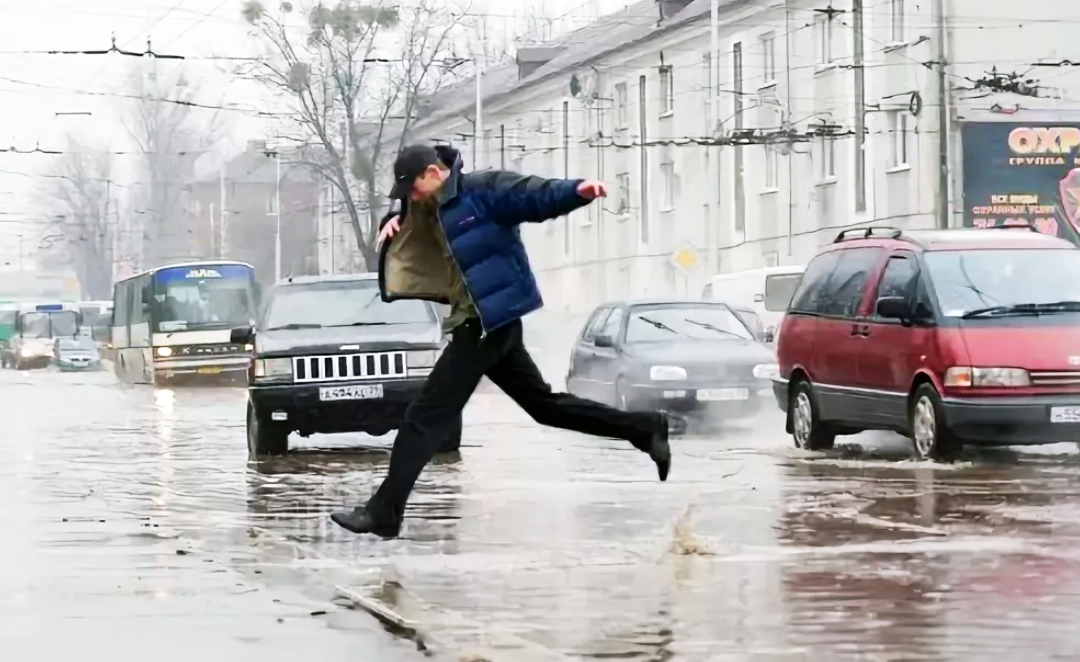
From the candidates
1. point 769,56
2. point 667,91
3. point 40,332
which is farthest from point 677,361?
point 40,332

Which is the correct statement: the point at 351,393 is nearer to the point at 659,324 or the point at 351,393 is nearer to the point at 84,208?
the point at 659,324

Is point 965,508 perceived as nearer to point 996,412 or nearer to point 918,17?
point 996,412

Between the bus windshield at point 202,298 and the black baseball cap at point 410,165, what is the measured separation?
124ft

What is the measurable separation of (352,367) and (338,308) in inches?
47.7

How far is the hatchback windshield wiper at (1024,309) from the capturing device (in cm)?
1462

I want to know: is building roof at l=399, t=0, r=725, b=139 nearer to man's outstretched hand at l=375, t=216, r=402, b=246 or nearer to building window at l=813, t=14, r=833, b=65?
building window at l=813, t=14, r=833, b=65

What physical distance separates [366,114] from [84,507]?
2235 inches

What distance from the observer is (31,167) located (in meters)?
79.6

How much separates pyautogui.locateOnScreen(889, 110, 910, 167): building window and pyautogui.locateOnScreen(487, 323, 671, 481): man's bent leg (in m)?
36.9

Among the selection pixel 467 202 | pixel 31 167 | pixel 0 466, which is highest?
pixel 31 167

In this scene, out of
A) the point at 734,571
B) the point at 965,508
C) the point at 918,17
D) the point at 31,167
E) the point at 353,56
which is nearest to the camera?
the point at 734,571

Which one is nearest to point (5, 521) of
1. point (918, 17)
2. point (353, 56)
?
point (918, 17)

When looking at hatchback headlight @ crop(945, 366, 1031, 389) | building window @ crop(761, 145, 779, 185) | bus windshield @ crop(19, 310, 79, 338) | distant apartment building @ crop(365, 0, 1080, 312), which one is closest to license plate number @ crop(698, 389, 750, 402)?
hatchback headlight @ crop(945, 366, 1031, 389)

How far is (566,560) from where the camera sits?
8.88 meters
